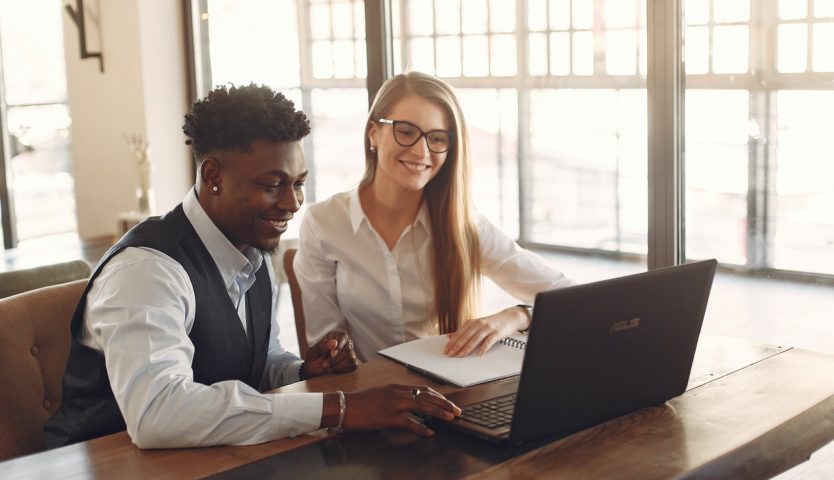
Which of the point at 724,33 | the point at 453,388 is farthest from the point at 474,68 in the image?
the point at 453,388

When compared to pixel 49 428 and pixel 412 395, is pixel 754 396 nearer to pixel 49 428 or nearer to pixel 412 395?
pixel 412 395

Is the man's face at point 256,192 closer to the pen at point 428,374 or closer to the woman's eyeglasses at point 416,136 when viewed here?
the pen at point 428,374

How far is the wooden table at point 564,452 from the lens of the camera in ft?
4.46

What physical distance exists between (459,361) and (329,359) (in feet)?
0.84

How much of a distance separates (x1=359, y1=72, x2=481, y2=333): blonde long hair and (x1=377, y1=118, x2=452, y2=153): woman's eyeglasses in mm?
30

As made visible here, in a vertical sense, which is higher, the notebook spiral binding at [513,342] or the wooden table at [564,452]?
the notebook spiral binding at [513,342]

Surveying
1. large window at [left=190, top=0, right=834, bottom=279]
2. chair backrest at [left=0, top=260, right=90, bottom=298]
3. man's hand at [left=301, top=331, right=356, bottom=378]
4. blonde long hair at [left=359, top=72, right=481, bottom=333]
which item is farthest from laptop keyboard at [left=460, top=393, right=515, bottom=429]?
large window at [left=190, top=0, right=834, bottom=279]

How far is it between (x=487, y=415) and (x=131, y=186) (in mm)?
3716

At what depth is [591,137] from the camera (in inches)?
126

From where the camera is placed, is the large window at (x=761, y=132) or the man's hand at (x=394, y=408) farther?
the large window at (x=761, y=132)

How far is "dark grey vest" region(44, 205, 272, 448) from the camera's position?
5.52ft

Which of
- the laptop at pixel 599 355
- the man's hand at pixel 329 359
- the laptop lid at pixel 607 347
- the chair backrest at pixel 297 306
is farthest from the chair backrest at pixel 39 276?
the laptop lid at pixel 607 347

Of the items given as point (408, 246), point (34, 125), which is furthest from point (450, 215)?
point (34, 125)

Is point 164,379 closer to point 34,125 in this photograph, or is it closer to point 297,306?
point 297,306
